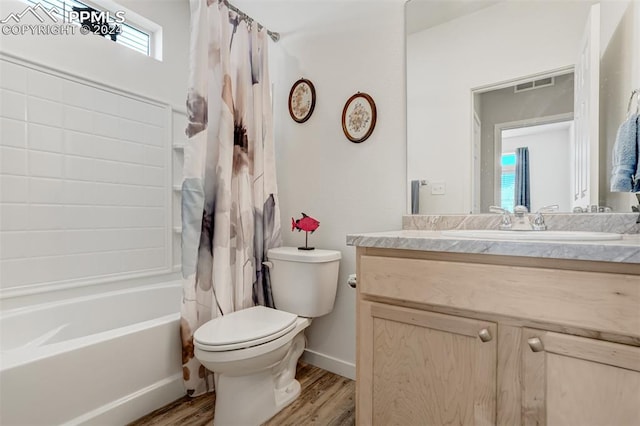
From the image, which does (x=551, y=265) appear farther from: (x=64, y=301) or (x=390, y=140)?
(x=64, y=301)

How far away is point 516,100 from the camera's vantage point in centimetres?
142

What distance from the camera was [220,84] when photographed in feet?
5.64

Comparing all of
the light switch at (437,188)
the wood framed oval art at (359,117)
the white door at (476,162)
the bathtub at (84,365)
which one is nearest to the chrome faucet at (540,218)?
→ the white door at (476,162)

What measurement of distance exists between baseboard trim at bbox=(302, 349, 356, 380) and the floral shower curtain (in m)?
0.45

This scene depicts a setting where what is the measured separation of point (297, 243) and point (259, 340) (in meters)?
0.85

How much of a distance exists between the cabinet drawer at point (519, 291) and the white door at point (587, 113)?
66 cm

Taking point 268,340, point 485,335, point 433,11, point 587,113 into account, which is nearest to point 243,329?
point 268,340

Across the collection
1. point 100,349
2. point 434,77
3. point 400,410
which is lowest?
point 400,410

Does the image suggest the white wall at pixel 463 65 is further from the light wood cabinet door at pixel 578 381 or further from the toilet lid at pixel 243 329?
the toilet lid at pixel 243 329

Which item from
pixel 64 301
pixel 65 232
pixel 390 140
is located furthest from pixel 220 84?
pixel 64 301

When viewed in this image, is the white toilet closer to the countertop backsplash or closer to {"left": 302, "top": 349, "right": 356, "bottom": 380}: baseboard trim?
{"left": 302, "top": 349, "right": 356, "bottom": 380}: baseboard trim

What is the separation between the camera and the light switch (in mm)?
1594

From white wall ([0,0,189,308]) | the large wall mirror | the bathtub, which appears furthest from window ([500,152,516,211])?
white wall ([0,0,189,308])

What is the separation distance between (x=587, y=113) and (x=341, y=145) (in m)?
1.15
